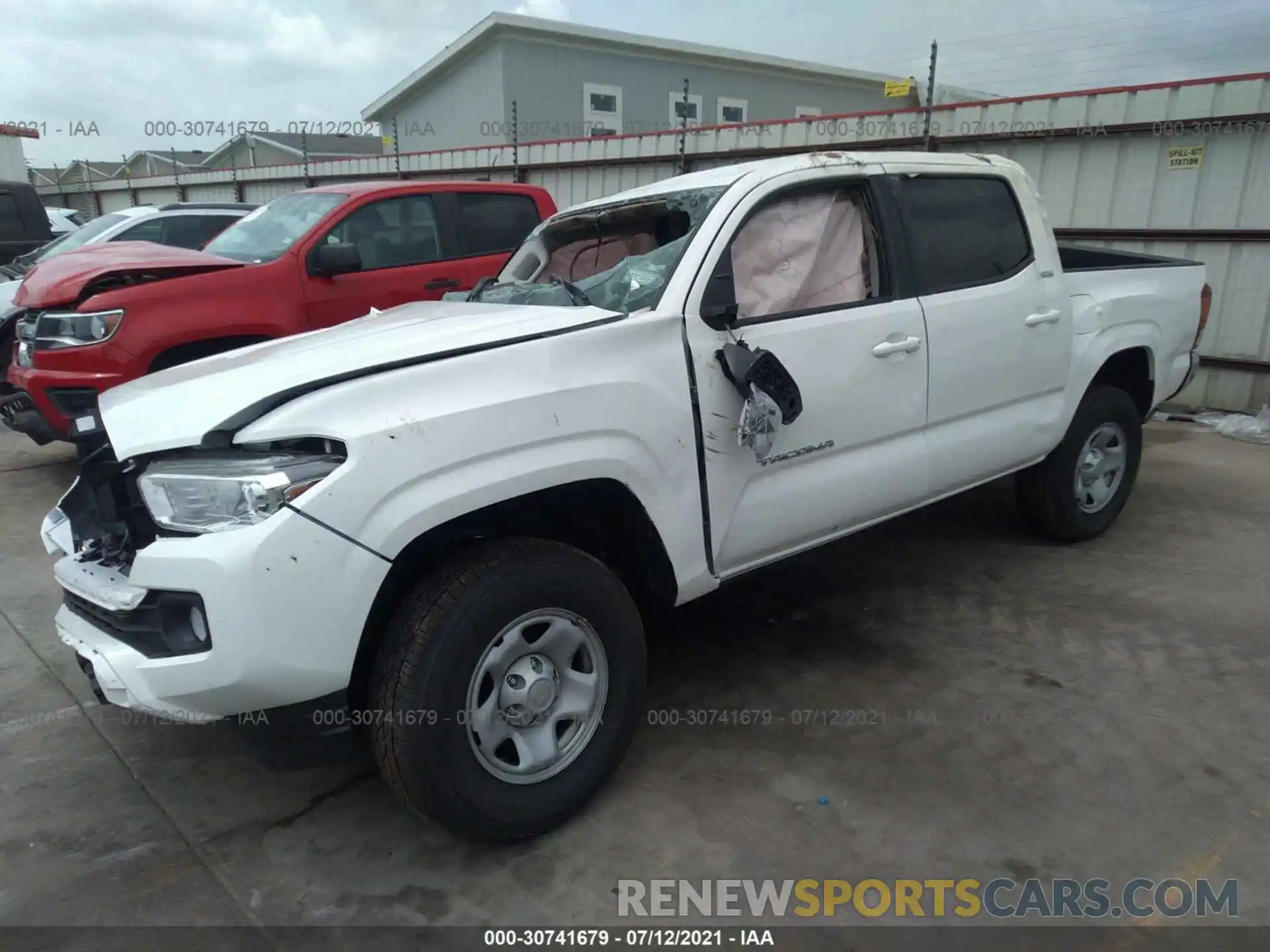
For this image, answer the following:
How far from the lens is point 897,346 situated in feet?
10.7

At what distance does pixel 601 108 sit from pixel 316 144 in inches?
508

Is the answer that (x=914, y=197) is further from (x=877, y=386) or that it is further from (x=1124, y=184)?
(x=1124, y=184)

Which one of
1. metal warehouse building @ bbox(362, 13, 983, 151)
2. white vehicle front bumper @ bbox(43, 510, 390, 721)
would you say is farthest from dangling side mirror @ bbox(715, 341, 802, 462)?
metal warehouse building @ bbox(362, 13, 983, 151)

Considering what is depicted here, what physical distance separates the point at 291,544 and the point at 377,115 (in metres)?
24.8

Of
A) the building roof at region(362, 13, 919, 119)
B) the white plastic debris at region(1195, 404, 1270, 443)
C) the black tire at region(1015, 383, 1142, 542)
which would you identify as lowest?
the white plastic debris at region(1195, 404, 1270, 443)

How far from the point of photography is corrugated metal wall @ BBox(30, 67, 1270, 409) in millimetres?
7012

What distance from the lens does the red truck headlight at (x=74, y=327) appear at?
191 inches

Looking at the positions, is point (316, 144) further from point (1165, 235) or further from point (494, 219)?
point (1165, 235)

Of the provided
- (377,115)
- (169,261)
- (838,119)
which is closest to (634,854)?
(169,261)

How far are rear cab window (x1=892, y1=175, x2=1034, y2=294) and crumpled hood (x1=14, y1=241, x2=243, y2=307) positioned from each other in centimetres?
388

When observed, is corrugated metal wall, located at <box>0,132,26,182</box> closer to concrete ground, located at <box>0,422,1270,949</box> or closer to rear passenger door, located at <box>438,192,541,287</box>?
rear passenger door, located at <box>438,192,541,287</box>

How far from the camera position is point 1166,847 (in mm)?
2430

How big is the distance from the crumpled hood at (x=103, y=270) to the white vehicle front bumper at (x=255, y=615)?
353 cm

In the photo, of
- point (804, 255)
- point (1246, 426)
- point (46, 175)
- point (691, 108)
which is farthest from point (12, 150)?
point (1246, 426)
